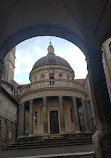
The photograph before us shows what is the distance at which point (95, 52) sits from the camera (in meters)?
5.35

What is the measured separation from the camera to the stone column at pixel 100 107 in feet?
13.3

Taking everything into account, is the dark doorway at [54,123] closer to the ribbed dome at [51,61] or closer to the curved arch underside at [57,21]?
the ribbed dome at [51,61]

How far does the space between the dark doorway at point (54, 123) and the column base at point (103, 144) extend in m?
18.4

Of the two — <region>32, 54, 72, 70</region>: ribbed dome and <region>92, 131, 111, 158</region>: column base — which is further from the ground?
<region>32, 54, 72, 70</region>: ribbed dome

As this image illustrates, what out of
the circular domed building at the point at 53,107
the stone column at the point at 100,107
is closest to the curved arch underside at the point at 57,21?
the stone column at the point at 100,107

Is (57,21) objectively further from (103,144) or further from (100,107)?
(103,144)

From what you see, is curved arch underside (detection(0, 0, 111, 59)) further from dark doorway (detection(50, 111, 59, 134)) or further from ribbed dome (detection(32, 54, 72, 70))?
ribbed dome (detection(32, 54, 72, 70))

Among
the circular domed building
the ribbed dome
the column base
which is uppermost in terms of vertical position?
the ribbed dome

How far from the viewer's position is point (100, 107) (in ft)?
15.0

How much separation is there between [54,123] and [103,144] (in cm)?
1902

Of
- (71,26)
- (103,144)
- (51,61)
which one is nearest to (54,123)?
(51,61)

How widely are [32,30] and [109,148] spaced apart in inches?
192

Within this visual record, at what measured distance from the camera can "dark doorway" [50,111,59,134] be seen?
21753 mm

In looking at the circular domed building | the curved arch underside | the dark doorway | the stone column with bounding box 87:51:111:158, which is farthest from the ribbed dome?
the stone column with bounding box 87:51:111:158
